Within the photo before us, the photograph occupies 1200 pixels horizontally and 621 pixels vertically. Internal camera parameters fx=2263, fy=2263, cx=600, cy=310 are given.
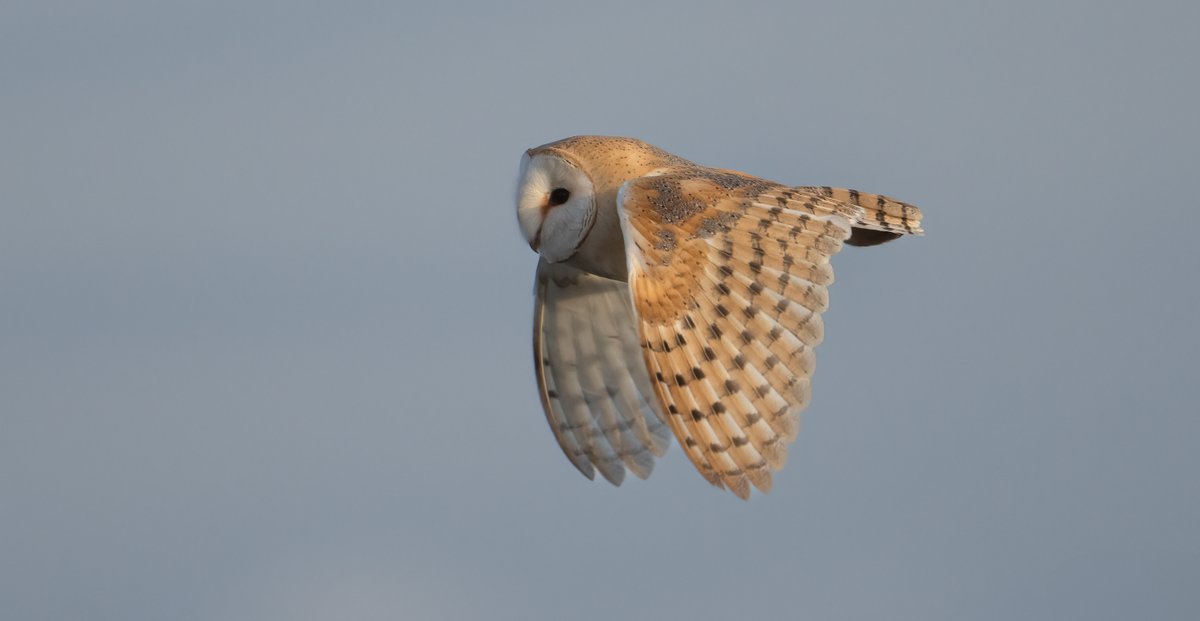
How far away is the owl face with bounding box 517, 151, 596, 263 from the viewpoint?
10375 mm

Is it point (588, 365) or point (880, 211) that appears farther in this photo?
point (588, 365)

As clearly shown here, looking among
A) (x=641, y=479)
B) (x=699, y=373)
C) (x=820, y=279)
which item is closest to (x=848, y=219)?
(x=820, y=279)

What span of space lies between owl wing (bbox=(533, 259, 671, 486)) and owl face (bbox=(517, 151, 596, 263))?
Answer: 0.87 metres

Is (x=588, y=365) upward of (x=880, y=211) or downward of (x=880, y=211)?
downward

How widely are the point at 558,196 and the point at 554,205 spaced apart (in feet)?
0.15

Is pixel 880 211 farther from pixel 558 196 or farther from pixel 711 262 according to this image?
pixel 558 196

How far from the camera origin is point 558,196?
415 inches

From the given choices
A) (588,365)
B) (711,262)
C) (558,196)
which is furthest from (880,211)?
(588,365)

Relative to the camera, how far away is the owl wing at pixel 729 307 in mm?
9539

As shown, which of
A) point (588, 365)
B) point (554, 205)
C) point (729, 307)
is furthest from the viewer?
point (588, 365)

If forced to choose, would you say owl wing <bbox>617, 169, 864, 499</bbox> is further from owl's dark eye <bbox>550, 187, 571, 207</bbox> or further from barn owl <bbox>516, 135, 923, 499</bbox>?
owl's dark eye <bbox>550, 187, 571, 207</bbox>

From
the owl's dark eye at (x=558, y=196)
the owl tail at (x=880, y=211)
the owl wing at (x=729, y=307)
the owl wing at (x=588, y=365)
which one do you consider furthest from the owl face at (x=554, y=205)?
the owl tail at (x=880, y=211)

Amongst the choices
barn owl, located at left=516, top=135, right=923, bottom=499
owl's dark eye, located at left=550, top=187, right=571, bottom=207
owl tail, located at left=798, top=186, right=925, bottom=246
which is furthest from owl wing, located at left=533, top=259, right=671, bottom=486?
owl tail, located at left=798, top=186, right=925, bottom=246

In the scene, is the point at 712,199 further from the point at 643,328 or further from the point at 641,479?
the point at 641,479
